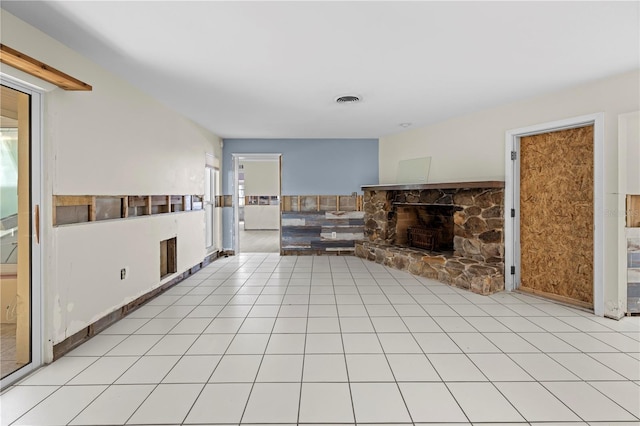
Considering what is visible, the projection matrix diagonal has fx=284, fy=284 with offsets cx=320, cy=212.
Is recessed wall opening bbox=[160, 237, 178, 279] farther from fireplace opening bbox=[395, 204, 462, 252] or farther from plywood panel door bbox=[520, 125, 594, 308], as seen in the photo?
plywood panel door bbox=[520, 125, 594, 308]

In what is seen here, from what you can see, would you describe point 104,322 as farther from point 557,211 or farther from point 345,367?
point 557,211

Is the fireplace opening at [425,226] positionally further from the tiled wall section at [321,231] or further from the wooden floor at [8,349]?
the wooden floor at [8,349]

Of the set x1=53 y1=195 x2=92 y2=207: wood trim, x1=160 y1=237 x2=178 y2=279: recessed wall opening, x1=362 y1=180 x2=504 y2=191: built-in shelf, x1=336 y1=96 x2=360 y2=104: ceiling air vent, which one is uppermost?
x1=336 y1=96 x2=360 y2=104: ceiling air vent

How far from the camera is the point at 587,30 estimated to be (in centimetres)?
203

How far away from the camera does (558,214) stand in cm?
326

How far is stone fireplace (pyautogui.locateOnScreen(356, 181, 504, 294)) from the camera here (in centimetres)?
365

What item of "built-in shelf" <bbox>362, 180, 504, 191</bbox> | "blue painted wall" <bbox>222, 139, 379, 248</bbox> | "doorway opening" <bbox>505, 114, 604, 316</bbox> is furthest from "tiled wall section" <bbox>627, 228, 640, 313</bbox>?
"blue painted wall" <bbox>222, 139, 379, 248</bbox>

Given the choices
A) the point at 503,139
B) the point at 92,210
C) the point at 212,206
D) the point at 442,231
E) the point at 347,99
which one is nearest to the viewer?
the point at 92,210

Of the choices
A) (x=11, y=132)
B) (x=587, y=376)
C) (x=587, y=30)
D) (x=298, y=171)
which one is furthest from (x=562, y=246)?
(x=11, y=132)

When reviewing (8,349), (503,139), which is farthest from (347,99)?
(8,349)

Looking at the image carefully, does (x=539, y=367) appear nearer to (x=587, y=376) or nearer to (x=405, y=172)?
(x=587, y=376)

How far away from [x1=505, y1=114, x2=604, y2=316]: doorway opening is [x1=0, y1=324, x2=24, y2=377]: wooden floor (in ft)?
15.9

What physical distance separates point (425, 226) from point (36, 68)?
5.08m

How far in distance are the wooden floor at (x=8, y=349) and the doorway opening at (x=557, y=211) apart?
15.9 feet
